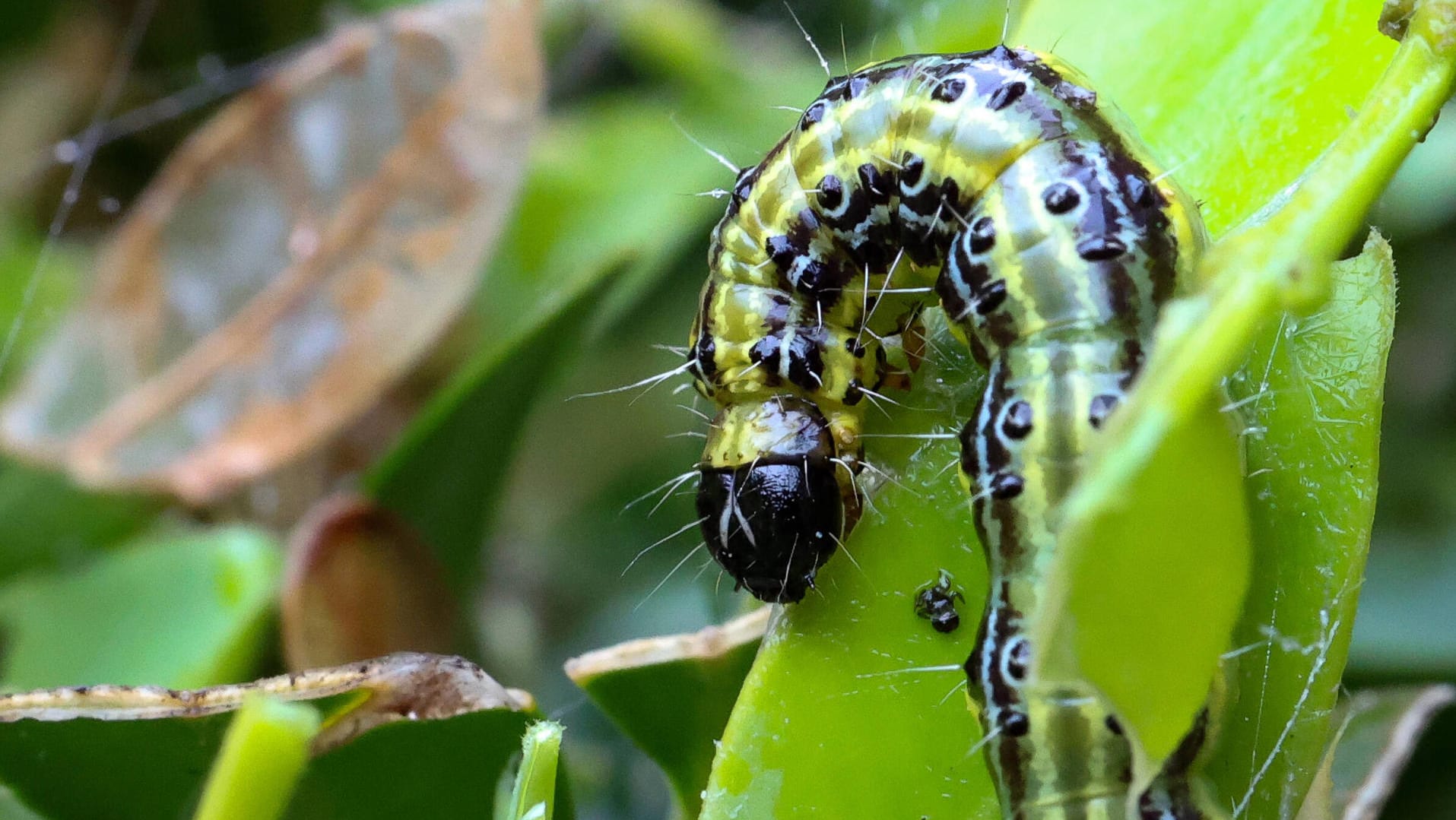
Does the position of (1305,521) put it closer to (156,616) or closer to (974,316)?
(974,316)

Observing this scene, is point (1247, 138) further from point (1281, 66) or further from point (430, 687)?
point (430, 687)

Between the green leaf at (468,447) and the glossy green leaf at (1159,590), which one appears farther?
the green leaf at (468,447)

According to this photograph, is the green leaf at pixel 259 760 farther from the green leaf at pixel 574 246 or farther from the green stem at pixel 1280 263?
the green leaf at pixel 574 246

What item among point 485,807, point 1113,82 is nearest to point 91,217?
point 485,807

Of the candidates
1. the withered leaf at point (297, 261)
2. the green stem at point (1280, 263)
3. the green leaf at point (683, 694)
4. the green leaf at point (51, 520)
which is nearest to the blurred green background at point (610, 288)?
the green leaf at point (51, 520)

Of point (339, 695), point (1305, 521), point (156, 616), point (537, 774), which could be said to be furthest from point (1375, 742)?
point (156, 616)

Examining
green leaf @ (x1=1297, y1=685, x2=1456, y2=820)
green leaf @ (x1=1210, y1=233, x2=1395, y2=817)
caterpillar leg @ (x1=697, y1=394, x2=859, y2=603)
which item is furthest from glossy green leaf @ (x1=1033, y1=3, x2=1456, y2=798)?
green leaf @ (x1=1297, y1=685, x2=1456, y2=820)

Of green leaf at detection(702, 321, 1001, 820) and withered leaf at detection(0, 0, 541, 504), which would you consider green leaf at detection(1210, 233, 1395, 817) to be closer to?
green leaf at detection(702, 321, 1001, 820)
